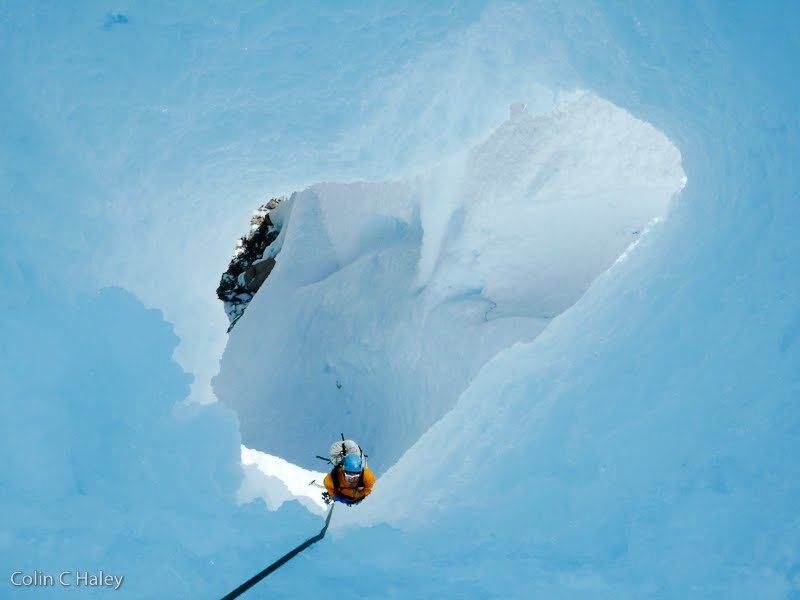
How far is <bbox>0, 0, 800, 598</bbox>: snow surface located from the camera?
2.56 meters

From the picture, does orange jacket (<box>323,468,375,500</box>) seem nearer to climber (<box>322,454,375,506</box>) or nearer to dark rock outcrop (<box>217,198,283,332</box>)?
climber (<box>322,454,375,506</box>)

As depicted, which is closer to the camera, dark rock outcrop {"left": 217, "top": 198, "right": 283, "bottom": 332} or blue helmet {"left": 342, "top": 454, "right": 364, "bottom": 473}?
blue helmet {"left": 342, "top": 454, "right": 364, "bottom": 473}

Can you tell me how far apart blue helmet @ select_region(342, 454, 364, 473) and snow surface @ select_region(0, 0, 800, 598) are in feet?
A: 1.60

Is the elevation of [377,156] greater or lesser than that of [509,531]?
greater

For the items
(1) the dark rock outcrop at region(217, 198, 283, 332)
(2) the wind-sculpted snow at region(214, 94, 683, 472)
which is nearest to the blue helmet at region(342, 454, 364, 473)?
(2) the wind-sculpted snow at region(214, 94, 683, 472)

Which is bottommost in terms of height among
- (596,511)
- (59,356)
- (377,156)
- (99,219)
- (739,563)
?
(739,563)

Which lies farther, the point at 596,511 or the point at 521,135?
the point at 521,135

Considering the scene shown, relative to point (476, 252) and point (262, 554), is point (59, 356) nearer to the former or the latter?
point (262, 554)

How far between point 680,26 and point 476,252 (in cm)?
482

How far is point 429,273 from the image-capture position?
808 cm

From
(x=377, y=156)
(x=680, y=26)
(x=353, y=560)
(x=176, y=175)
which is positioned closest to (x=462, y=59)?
(x=377, y=156)

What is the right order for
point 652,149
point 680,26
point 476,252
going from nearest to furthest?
point 680,26
point 652,149
point 476,252

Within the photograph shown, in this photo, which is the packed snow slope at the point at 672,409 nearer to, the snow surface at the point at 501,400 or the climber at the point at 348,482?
the snow surface at the point at 501,400

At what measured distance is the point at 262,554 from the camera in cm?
292
